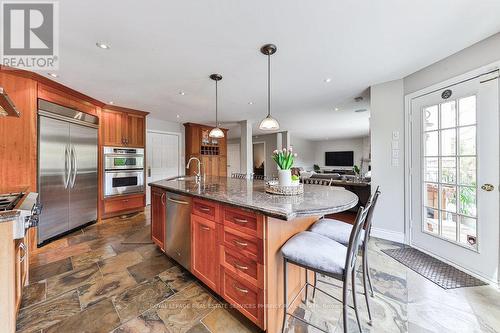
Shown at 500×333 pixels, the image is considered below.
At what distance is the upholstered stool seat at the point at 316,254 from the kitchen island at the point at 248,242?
0.34 feet

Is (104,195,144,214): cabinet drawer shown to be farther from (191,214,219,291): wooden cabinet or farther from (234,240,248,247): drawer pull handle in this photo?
(234,240,248,247): drawer pull handle

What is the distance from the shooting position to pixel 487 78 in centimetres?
195

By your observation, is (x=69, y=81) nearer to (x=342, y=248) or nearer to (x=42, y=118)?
(x=42, y=118)

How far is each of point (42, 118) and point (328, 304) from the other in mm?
4156

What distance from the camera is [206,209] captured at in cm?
168

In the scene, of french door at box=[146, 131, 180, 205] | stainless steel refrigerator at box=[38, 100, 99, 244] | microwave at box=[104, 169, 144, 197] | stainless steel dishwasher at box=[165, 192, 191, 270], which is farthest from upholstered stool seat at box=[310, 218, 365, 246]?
french door at box=[146, 131, 180, 205]

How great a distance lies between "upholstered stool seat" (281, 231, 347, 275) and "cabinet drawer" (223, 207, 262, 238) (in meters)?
0.23

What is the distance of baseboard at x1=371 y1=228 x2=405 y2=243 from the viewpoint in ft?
9.15

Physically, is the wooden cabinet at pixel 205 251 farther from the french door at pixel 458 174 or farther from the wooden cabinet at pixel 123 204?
the wooden cabinet at pixel 123 204

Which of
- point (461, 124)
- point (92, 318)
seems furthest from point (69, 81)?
point (461, 124)

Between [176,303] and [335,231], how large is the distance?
1.47 m

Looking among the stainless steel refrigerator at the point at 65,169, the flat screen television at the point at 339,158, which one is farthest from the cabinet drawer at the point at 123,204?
the flat screen television at the point at 339,158

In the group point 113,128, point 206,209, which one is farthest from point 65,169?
point 206,209

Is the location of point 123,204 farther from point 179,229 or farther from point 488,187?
point 488,187
